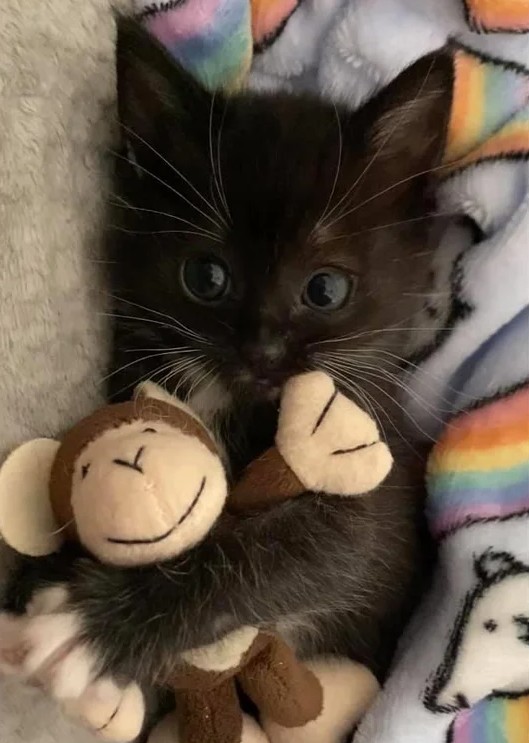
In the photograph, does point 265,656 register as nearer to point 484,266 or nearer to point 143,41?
point 484,266

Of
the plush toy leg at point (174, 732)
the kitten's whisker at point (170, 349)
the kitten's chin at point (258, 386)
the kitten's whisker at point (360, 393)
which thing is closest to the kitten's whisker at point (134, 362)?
the kitten's whisker at point (170, 349)

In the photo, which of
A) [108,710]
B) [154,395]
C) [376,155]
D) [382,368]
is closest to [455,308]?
[382,368]

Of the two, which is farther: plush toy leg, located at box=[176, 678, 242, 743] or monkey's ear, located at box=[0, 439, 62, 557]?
plush toy leg, located at box=[176, 678, 242, 743]

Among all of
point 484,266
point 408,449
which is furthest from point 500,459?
point 484,266

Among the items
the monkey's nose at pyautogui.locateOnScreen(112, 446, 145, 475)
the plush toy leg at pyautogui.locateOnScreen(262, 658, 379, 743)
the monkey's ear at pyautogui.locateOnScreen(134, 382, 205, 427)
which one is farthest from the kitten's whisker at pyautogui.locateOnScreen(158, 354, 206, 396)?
the plush toy leg at pyautogui.locateOnScreen(262, 658, 379, 743)

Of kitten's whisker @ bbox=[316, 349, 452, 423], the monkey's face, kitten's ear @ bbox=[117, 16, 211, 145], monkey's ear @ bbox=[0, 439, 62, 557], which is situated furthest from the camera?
kitten's whisker @ bbox=[316, 349, 452, 423]

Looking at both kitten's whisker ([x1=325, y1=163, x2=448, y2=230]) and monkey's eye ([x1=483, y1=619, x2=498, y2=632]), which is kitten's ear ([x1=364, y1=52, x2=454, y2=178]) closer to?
kitten's whisker ([x1=325, y1=163, x2=448, y2=230])

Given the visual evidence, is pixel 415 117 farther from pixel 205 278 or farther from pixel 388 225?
pixel 205 278
